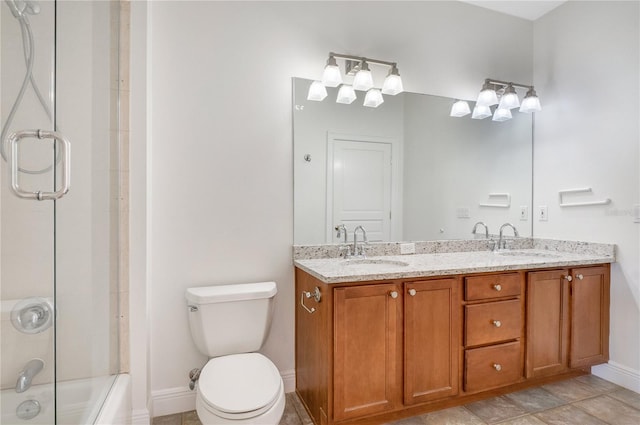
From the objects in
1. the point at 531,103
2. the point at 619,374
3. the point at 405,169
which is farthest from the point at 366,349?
the point at 531,103

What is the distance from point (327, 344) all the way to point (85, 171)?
133 centimetres

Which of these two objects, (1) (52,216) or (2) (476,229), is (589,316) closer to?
(2) (476,229)

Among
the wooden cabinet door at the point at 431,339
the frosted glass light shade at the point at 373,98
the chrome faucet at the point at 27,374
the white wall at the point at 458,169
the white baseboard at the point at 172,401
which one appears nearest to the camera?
the chrome faucet at the point at 27,374

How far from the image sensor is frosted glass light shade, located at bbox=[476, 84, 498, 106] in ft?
8.48

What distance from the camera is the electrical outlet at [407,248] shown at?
7.82 feet

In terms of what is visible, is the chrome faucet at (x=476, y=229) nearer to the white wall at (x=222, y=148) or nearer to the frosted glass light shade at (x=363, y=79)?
the frosted glass light shade at (x=363, y=79)

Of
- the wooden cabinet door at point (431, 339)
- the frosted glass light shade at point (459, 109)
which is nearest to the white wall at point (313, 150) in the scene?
the wooden cabinet door at point (431, 339)

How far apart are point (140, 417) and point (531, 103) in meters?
3.30

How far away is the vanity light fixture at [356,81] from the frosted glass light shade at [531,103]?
109 centimetres

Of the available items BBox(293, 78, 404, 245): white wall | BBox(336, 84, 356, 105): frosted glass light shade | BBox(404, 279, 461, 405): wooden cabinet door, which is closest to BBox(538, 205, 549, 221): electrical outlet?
BBox(404, 279, 461, 405): wooden cabinet door

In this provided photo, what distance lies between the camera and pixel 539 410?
1.96m

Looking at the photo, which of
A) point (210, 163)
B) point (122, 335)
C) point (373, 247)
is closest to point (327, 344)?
point (373, 247)

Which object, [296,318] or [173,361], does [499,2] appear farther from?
[173,361]

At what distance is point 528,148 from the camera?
2822 millimetres
